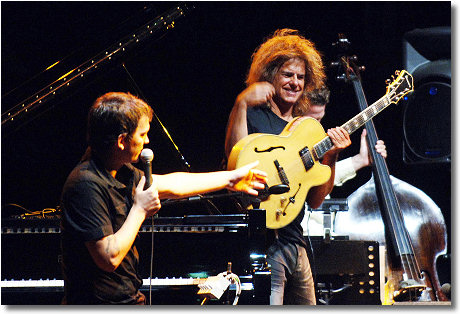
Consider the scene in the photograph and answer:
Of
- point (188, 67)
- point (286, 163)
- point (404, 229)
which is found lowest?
point (404, 229)

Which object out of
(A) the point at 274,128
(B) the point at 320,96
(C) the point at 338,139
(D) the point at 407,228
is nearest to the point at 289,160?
(A) the point at 274,128

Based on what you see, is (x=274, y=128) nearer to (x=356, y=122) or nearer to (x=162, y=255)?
(x=356, y=122)

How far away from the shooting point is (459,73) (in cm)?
319

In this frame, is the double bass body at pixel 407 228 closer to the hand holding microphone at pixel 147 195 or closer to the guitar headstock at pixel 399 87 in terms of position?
the guitar headstock at pixel 399 87

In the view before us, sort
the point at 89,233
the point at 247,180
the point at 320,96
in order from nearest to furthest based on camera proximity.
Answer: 1. the point at 89,233
2. the point at 247,180
3. the point at 320,96

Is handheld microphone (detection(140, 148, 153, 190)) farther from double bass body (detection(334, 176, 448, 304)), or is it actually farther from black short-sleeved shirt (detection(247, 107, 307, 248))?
double bass body (detection(334, 176, 448, 304))

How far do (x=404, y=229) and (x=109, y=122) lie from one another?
6.27 ft

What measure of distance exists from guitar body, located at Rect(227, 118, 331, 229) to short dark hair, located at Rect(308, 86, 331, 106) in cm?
39

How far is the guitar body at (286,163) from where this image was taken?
115 inches

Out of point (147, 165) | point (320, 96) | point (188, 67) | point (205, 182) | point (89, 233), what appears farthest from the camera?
point (188, 67)

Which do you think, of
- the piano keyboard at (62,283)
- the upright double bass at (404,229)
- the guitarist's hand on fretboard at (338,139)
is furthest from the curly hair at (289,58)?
the piano keyboard at (62,283)

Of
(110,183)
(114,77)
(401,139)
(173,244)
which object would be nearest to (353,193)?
(401,139)

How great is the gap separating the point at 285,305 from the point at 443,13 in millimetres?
1885

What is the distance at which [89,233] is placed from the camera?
1981mm
